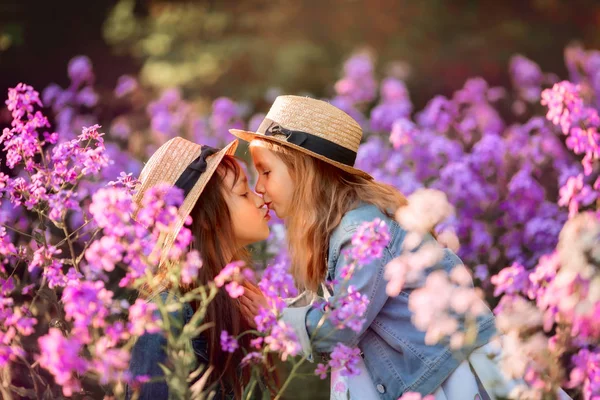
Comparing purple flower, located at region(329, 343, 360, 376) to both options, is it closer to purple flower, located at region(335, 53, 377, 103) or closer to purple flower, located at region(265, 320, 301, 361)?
purple flower, located at region(265, 320, 301, 361)

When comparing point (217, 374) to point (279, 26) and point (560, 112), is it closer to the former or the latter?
point (560, 112)

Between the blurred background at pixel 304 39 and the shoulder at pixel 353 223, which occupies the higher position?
the shoulder at pixel 353 223

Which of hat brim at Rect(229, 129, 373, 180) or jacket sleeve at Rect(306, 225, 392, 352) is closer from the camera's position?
jacket sleeve at Rect(306, 225, 392, 352)

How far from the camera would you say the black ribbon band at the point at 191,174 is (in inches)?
89.4

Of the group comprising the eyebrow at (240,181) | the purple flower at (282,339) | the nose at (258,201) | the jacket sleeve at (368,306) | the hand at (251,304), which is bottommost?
the hand at (251,304)

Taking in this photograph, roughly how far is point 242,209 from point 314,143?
1.07 feet

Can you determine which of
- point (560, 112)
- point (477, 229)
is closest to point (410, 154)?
point (477, 229)

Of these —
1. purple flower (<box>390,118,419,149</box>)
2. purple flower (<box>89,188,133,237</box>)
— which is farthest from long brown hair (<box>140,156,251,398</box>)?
purple flower (<box>390,118,419,149</box>)

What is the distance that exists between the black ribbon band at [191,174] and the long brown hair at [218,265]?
6 centimetres

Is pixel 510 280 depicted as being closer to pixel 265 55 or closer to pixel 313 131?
pixel 313 131

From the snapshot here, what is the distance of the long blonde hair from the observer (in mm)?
2479

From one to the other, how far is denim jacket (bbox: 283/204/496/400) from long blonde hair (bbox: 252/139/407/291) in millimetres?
59

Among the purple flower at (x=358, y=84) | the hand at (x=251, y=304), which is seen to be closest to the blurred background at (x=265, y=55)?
the purple flower at (x=358, y=84)

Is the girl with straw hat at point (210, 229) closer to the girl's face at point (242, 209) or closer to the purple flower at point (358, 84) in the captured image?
the girl's face at point (242, 209)
